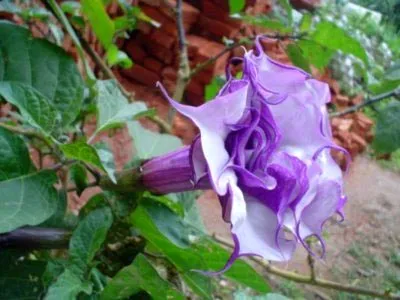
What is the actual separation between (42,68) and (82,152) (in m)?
0.13

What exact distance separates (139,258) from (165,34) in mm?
2733

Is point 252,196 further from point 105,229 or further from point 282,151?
point 105,229

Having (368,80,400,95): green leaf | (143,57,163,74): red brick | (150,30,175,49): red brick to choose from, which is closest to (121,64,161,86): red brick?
(143,57,163,74): red brick

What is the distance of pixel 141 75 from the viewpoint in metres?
3.06

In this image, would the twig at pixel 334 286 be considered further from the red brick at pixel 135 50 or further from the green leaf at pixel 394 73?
the red brick at pixel 135 50

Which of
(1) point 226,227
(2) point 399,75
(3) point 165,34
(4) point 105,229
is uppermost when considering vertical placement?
(4) point 105,229

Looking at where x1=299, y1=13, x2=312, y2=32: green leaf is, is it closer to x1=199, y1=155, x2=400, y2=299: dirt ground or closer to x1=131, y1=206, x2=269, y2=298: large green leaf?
x1=131, y1=206, x2=269, y2=298: large green leaf

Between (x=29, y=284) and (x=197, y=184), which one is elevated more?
(x=197, y=184)

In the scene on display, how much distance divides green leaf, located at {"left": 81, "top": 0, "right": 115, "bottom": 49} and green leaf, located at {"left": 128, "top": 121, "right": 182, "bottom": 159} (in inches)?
5.6

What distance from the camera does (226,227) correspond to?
2.44 meters

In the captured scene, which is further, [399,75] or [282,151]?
[399,75]

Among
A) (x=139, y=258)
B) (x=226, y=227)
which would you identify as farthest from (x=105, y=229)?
(x=226, y=227)

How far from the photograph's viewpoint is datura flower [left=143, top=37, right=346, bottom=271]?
319mm

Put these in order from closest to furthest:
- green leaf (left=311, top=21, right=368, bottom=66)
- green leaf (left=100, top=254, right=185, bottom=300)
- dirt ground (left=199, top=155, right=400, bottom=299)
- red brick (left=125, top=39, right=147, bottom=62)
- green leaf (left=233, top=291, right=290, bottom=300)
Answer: green leaf (left=100, top=254, right=185, bottom=300), green leaf (left=233, top=291, right=290, bottom=300), green leaf (left=311, top=21, right=368, bottom=66), dirt ground (left=199, top=155, right=400, bottom=299), red brick (left=125, top=39, right=147, bottom=62)
